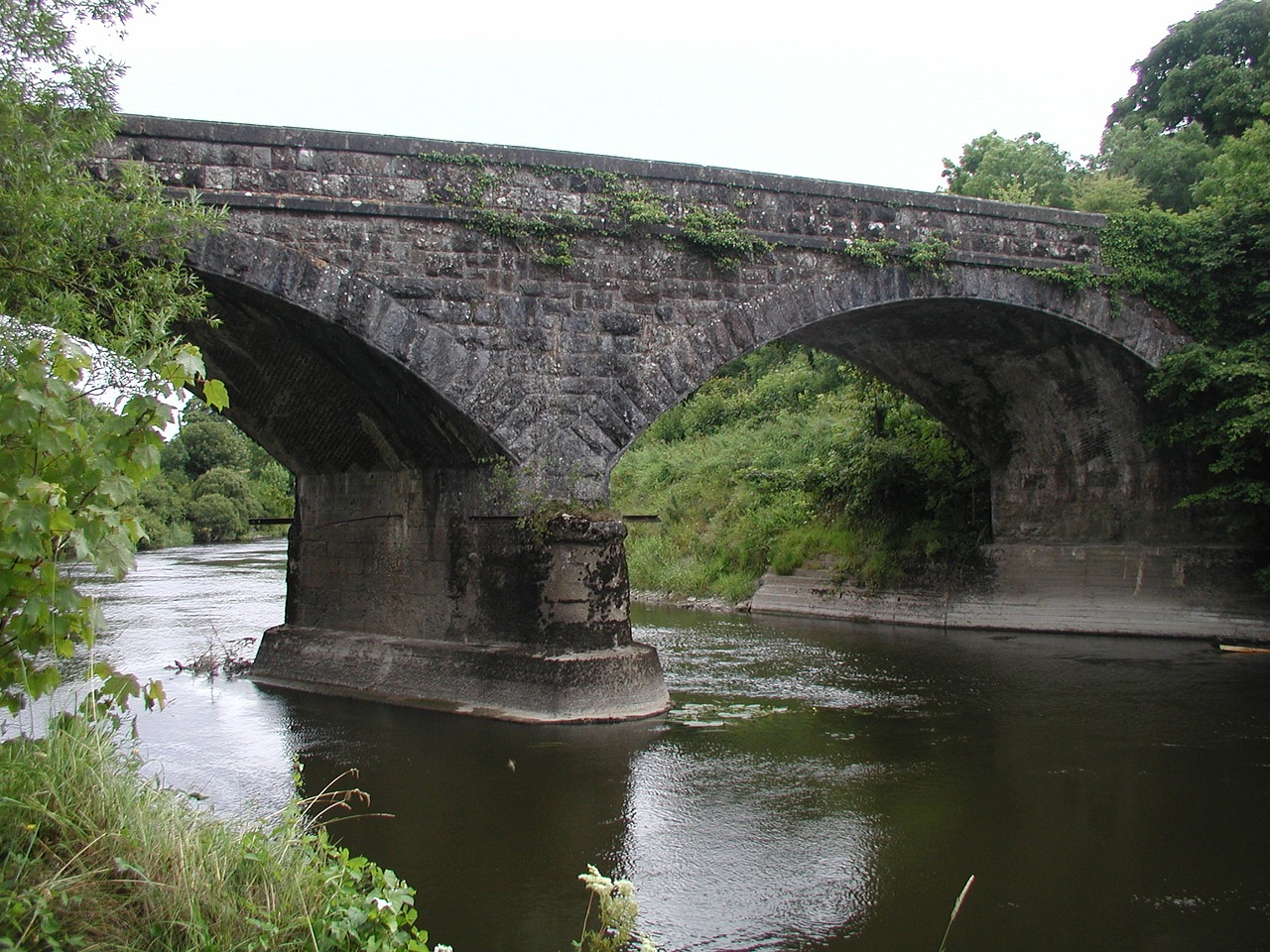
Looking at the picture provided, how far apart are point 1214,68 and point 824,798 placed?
26251 mm

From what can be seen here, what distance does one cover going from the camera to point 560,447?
9109mm

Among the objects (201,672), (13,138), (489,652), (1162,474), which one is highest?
(13,138)

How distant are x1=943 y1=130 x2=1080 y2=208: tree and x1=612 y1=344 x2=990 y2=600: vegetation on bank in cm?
598

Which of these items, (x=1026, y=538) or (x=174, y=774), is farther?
(x=1026, y=538)

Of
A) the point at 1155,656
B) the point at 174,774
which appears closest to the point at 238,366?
the point at 174,774

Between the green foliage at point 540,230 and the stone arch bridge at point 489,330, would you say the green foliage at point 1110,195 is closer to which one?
the stone arch bridge at point 489,330

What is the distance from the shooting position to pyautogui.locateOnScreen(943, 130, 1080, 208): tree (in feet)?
85.5

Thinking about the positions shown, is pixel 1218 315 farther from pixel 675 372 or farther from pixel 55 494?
pixel 55 494

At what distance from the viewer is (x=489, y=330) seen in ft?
29.5

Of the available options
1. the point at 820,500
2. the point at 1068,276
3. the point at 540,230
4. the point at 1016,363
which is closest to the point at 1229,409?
the point at 1016,363

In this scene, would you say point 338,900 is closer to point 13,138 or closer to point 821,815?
point 821,815

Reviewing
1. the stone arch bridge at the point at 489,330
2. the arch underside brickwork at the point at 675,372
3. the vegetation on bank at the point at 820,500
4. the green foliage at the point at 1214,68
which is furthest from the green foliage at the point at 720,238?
the green foliage at the point at 1214,68

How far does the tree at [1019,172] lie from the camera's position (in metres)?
26.0

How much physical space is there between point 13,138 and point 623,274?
191 inches
